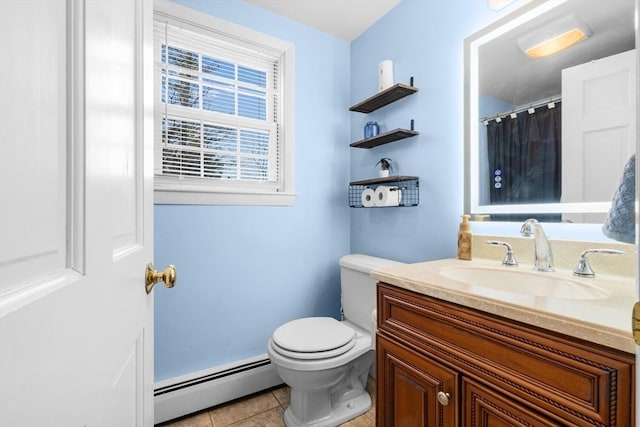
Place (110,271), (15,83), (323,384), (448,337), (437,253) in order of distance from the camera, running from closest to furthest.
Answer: (15,83) < (110,271) < (448,337) < (323,384) < (437,253)

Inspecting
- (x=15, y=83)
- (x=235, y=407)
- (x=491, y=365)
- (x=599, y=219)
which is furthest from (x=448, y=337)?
(x=235, y=407)

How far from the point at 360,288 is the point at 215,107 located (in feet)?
4.47

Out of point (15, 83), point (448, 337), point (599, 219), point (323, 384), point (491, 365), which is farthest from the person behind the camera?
point (323, 384)

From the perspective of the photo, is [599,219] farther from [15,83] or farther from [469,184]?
[15,83]

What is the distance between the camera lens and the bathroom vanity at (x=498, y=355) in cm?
57

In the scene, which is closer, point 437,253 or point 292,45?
point 437,253

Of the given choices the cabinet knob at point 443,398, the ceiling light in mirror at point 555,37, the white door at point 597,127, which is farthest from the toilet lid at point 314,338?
the ceiling light in mirror at point 555,37

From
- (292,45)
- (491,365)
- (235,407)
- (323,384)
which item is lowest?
(235,407)

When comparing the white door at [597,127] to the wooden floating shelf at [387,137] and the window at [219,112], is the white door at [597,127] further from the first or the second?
the window at [219,112]

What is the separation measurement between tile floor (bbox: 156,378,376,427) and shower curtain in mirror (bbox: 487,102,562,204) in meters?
1.27

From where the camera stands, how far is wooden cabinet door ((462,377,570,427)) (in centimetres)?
67

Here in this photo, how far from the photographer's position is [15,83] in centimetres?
24

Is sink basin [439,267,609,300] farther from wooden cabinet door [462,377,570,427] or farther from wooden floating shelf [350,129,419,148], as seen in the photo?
wooden floating shelf [350,129,419,148]

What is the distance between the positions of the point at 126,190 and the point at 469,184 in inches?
53.7
